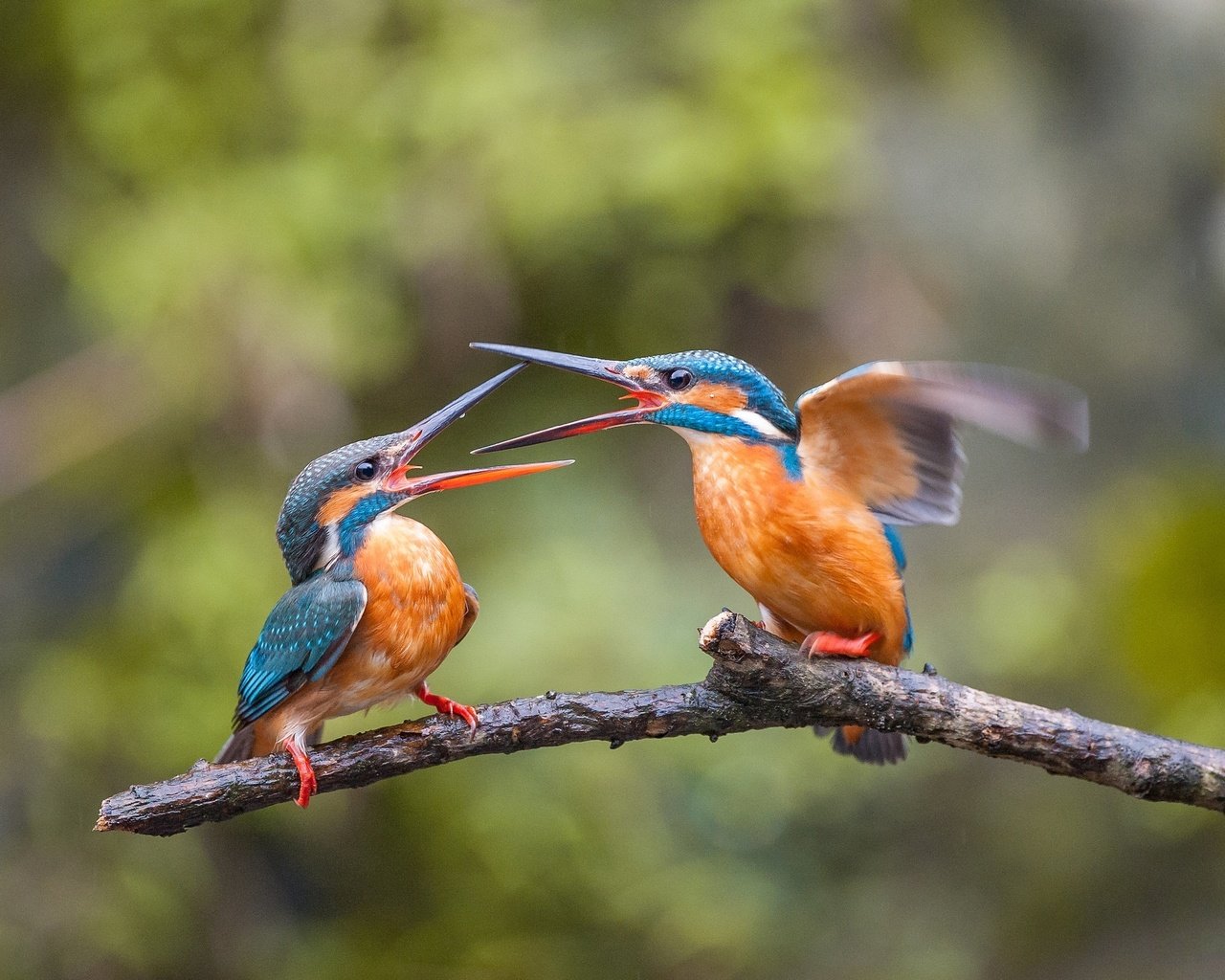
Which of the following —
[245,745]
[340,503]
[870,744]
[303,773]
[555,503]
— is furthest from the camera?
[555,503]

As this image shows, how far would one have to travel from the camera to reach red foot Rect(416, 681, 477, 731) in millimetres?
2465

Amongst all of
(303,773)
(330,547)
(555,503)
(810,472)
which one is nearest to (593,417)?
(810,472)

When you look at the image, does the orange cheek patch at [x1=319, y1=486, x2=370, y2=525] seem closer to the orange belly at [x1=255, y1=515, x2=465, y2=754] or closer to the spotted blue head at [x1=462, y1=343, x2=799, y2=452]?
the orange belly at [x1=255, y1=515, x2=465, y2=754]

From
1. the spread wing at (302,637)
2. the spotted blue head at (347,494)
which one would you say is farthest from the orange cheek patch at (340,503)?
the spread wing at (302,637)

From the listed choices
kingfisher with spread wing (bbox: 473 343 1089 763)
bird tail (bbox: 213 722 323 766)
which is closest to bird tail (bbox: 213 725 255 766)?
bird tail (bbox: 213 722 323 766)

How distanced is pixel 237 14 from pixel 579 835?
166 inches

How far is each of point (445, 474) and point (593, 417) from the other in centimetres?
34

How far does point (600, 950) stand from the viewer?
5.96 m

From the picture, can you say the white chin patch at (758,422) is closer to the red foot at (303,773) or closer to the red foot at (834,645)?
the red foot at (834,645)

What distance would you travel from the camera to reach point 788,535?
2488 millimetres

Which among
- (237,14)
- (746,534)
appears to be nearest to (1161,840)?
(746,534)

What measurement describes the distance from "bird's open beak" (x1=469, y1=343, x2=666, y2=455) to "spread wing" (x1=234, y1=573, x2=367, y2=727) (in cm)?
44

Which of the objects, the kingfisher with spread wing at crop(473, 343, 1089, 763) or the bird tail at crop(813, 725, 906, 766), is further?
the bird tail at crop(813, 725, 906, 766)

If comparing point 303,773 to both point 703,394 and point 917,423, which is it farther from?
point 917,423
